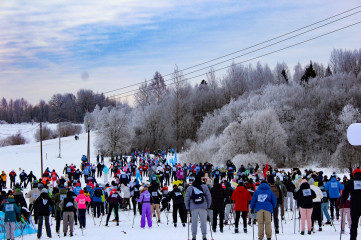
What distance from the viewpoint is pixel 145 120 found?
78.1 meters

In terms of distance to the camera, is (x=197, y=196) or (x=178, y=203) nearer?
(x=197, y=196)

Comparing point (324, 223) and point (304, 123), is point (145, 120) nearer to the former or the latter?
point (304, 123)

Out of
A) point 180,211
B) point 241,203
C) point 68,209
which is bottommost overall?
point 180,211

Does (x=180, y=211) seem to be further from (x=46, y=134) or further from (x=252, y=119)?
(x=46, y=134)

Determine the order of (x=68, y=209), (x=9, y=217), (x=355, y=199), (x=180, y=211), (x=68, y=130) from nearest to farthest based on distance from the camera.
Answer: (x=355, y=199)
(x=9, y=217)
(x=68, y=209)
(x=180, y=211)
(x=68, y=130)

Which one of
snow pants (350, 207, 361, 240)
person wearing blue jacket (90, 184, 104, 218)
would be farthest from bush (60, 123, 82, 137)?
snow pants (350, 207, 361, 240)

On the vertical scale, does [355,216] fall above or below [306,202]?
above

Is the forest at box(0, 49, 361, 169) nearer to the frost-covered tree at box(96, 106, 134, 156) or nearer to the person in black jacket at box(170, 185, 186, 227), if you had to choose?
the frost-covered tree at box(96, 106, 134, 156)

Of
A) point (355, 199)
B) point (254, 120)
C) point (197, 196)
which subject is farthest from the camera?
point (254, 120)

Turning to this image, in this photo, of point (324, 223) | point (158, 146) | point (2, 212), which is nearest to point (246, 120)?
point (158, 146)

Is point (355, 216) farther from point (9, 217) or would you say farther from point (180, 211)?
point (9, 217)

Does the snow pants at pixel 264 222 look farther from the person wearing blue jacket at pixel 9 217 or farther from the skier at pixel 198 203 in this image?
the person wearing blue jacket at pixel 9 217

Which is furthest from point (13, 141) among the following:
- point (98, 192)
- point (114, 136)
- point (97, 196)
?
point (98, 192)

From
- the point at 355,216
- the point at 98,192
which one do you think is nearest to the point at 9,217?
the point at 98,192
